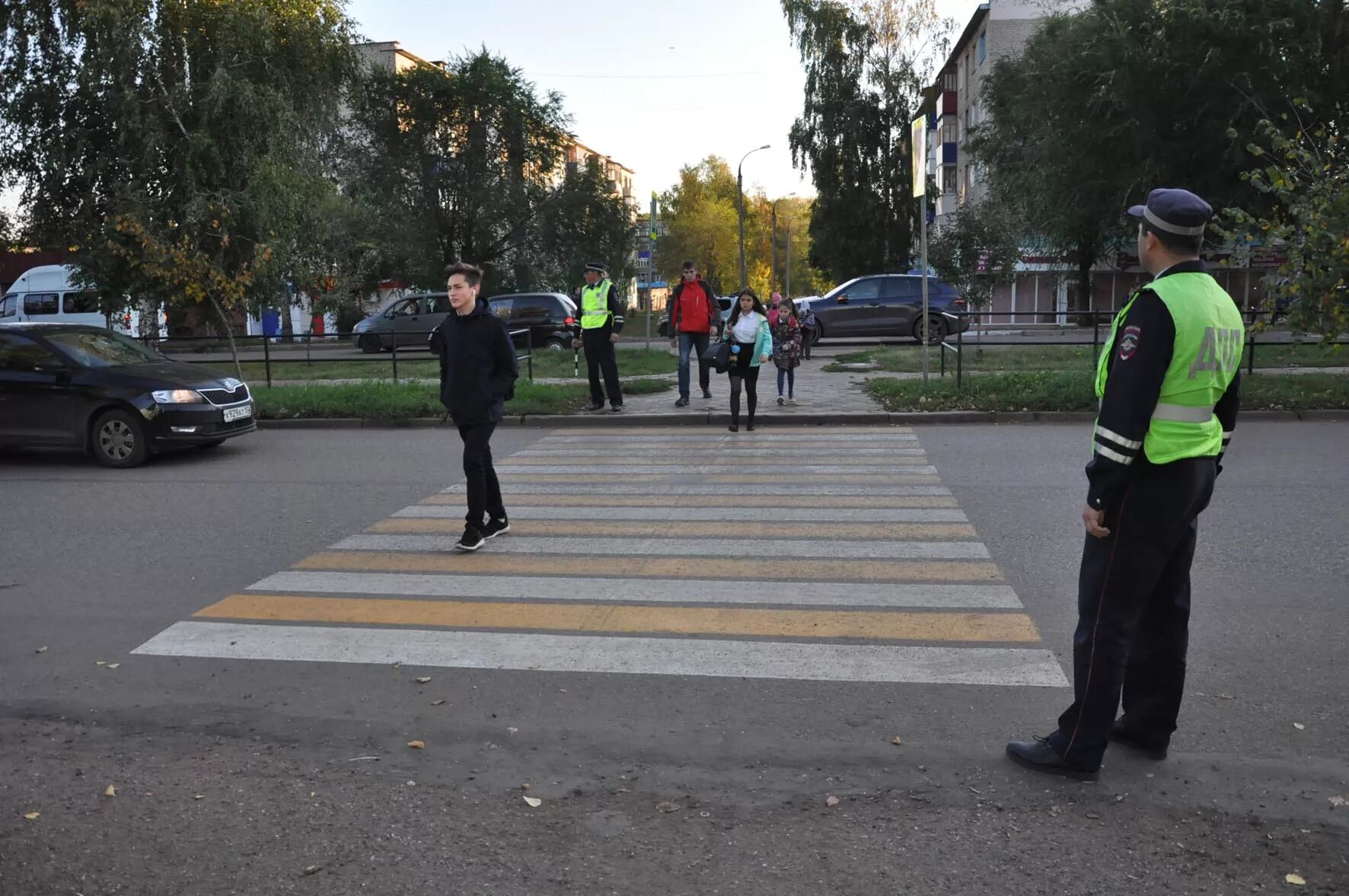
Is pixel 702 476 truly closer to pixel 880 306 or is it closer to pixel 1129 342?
pixel 1129 342

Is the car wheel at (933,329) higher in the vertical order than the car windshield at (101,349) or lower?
higher

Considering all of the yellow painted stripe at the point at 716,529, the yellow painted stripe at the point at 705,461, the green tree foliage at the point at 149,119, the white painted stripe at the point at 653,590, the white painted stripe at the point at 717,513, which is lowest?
the white painted stripe at the point at 653,590

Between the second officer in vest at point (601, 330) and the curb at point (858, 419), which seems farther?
the second officer in vest at point (601, 330)

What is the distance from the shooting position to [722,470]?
1043 centimetres

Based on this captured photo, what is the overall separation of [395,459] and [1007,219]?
18.7m

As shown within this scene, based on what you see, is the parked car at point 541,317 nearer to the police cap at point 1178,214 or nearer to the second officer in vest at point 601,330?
the second officer in vest at point 601,330

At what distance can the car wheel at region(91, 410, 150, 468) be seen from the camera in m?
11.3

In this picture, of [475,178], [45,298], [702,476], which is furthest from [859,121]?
[702,476]

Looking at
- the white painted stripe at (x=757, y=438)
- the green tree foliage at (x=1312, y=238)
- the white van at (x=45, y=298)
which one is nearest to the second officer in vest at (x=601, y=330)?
the white painted stripe at (x=757, y=438)

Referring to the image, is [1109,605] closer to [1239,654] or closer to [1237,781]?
[1237,781]

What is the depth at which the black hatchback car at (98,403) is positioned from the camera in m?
11.4

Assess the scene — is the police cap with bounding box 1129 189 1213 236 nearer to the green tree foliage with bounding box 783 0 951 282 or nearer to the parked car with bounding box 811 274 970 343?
the parked car with bounding box 811 274 970 343

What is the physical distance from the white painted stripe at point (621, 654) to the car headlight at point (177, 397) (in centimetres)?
652

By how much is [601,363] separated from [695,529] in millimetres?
7386
